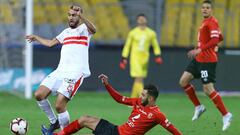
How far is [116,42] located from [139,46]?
13.9ft

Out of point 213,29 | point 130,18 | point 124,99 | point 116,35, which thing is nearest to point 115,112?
point 213,29

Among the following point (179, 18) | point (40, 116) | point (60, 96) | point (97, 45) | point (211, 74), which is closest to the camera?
point (60, 96)

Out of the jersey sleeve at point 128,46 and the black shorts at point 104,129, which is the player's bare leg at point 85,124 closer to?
the black shorts at point 104,129

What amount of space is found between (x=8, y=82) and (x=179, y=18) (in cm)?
615

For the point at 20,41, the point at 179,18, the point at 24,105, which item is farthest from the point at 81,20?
the point at 179,18

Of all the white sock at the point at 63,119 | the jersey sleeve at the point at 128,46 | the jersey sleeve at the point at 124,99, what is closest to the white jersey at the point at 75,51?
the white sock at the point at 63,119

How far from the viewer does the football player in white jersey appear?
36.2 feet

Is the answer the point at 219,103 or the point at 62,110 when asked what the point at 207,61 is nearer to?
the point at 219,103

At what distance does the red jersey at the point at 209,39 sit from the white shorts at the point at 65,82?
2831 mm

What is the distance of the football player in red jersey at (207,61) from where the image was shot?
13.0 metres

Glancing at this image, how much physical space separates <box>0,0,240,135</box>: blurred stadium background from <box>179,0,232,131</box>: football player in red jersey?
3.74 metres

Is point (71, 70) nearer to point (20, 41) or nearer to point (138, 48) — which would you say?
point (138, 48)

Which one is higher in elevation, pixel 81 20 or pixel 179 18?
pixel 81 20

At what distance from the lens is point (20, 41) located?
20547mm
